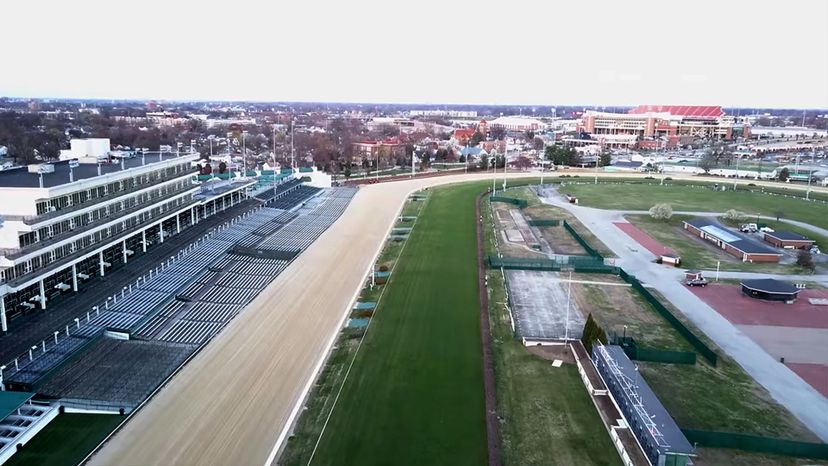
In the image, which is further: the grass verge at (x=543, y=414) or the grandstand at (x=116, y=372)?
the grandstand at (x=116, y=372)

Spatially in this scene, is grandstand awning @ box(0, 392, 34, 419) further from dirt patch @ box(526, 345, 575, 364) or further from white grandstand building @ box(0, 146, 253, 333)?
dirt patch @ box(526, 345, 575, 364)

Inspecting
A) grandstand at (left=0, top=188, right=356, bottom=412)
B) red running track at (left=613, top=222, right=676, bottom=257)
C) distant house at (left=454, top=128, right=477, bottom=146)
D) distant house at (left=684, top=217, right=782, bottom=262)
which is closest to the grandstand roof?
distant house at (left=684, top=217, right=782, bottom=262)

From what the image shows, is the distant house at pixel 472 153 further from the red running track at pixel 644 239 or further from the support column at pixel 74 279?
the support column at pixel 74 279

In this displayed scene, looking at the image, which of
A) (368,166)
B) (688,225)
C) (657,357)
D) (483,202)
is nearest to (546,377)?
(657,357)

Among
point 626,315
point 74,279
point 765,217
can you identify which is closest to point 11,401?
point 74,279

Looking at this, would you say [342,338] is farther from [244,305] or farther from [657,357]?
[657,357]

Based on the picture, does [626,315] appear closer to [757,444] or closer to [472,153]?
[757,444]

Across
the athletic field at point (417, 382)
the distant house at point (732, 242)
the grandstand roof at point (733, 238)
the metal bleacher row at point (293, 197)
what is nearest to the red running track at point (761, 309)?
the distant house at point (732, 242)
